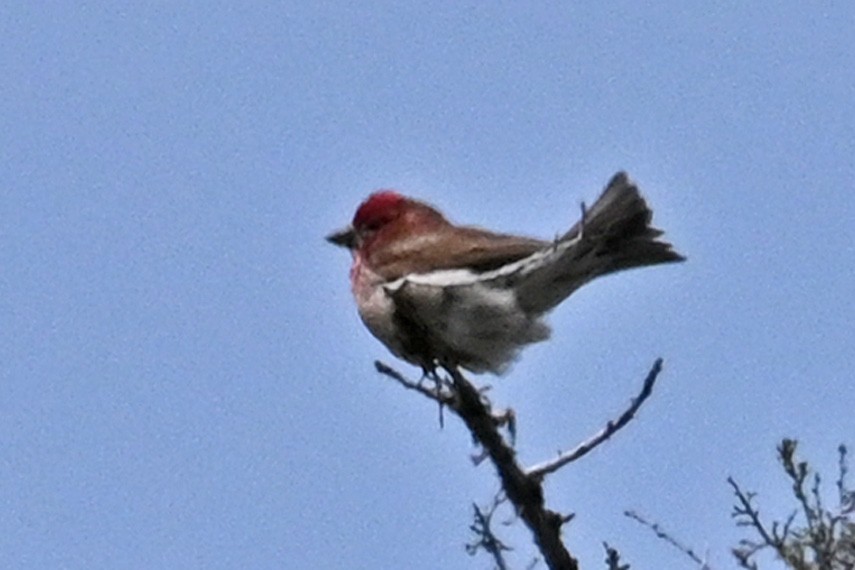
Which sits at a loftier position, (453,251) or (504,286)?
(453,251)

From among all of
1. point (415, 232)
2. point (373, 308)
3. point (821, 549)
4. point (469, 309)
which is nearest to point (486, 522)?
point (821, 549)

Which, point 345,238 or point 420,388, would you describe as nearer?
point 420,388

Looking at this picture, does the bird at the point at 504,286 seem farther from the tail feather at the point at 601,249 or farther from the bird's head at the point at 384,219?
the bird's head at the point at 384,219

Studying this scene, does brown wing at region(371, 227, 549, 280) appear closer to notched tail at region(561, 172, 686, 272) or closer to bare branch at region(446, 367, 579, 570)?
notched tail at region(561, 172, 686, 272)

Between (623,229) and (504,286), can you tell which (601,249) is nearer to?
A: (623,229)

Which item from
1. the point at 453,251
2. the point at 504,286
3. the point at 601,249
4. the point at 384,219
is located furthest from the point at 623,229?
the point at 384,219

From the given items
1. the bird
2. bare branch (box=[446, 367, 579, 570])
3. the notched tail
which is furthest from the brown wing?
bare branch (box=[446, 367, 579, 570])

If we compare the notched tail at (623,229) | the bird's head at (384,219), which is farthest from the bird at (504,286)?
the bird's head at (384,219)

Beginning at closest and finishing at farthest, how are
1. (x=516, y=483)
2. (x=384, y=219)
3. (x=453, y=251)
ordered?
(x=516, y=483), (x=453, y=251), (x=384, y=219)
